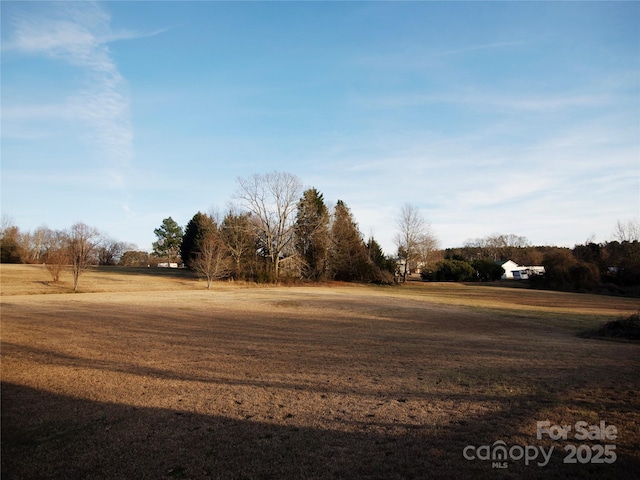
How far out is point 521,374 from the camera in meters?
8.61

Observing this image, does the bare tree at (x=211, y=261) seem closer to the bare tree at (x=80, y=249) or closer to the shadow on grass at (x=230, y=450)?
the bare tree at (x=80, y=249)

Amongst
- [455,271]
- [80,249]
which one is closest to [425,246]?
[455,271]

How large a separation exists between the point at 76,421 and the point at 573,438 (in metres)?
7.02

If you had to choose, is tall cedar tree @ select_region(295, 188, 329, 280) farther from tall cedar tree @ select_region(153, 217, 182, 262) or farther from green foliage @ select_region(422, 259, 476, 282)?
tall cedar tree @ select_region(153, 217, 182, 262)

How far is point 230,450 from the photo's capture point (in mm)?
4809

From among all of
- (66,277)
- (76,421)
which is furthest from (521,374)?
(66,277)

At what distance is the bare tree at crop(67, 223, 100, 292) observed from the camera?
39094 millimetres

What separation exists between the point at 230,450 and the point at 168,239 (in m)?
96.3

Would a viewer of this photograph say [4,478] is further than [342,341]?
No

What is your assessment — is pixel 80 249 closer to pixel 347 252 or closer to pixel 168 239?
pixel 347 252

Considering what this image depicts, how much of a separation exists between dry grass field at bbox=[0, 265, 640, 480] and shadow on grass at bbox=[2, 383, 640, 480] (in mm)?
24

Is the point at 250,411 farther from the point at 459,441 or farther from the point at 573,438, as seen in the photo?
the point at 573,438

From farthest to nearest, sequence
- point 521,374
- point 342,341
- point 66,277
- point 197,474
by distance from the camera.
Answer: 1. point 66,277
2. point 342,341
3. point 521,374
4. point 197,474

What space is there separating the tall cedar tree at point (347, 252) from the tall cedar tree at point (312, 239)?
1.74 metres
